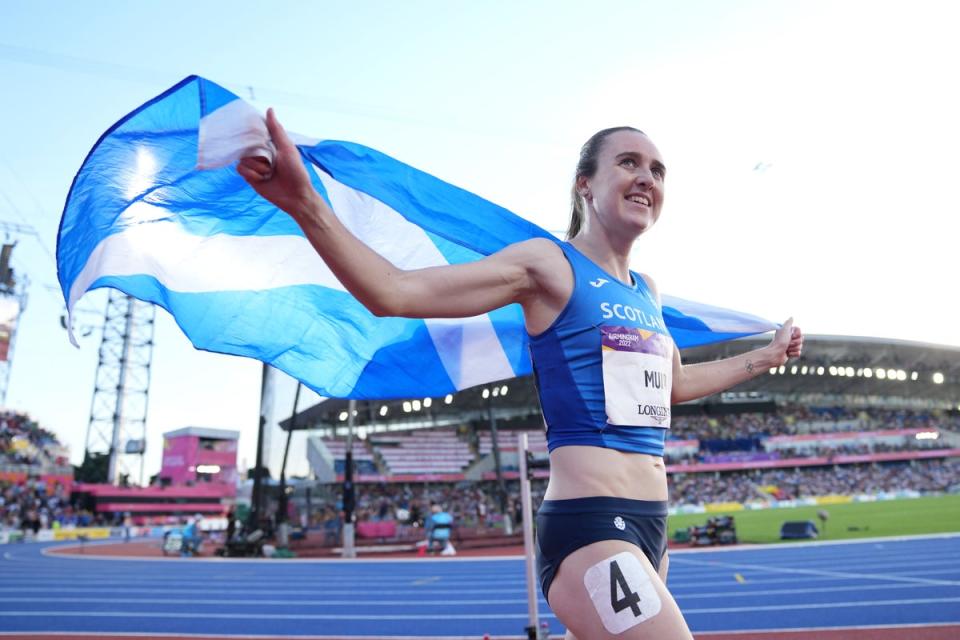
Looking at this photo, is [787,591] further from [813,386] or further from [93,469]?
[93,469]

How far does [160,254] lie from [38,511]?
39.6 m

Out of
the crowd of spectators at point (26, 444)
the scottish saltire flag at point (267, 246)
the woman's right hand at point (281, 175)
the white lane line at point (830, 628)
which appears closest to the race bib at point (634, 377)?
the woman's right hand at point (281, 175)

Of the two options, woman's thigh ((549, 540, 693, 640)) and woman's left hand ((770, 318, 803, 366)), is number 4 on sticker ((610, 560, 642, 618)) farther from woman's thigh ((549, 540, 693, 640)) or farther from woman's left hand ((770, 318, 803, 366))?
woman's left hand ((770, 318, 803, 366))

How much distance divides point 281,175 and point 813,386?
185ft

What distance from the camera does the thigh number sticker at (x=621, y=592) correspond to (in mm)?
1379

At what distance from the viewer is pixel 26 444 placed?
44.1 m

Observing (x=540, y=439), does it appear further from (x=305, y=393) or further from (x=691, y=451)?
(x=305, y=393)

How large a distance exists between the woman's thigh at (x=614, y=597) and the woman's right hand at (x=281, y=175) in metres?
0.94

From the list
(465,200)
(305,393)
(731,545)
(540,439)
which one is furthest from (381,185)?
(540,439)

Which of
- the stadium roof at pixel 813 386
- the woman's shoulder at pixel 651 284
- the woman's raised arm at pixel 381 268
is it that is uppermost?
the stadium roof at pixel 813 386

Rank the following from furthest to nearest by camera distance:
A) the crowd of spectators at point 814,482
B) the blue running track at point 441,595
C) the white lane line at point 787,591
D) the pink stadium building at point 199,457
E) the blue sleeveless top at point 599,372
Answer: the pink stadium building at point 199,457, the crowd of spectators at point 814,482, the white lane line at point 787,591, the blue running track at point 441,595, the blue sleeveless top at point 599,372

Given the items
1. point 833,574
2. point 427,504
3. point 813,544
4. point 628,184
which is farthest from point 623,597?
point 427,504

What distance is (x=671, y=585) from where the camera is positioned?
985cm

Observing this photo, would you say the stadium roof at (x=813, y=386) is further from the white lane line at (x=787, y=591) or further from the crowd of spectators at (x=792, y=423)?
the white lane line at (x=787, y=591)
